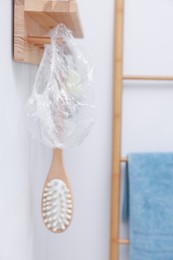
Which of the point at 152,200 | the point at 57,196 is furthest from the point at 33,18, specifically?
the point at 152,200

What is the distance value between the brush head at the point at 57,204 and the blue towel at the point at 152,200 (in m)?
0.32

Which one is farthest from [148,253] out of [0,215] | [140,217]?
[0,215]

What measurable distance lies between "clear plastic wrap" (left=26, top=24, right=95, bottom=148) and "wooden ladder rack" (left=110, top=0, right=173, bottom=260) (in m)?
0.27

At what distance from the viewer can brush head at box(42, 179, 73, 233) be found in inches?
30.2

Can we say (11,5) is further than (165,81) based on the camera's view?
No

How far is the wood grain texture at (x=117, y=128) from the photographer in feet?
3.28

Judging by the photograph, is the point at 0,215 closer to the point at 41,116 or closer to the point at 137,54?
the point at 41,116

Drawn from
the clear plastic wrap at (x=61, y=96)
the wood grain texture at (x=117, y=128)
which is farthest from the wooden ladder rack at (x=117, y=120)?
the clear plastic wrap at (x=61, y=96)

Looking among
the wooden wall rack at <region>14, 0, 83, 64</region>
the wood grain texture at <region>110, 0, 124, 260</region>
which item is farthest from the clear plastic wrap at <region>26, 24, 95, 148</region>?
the wood grain texture at <region>110, 0, 124, 260</region>

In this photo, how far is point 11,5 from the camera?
631mm

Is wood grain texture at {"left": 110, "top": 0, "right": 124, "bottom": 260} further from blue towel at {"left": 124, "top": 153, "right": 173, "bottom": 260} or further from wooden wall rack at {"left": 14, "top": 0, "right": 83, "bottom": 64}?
wooden wall rack at {"left": 14, "top": 0, "right": 83, "bottom": 64}

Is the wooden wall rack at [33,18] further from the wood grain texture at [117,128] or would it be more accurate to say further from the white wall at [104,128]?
the wood grain texture at [117,128]

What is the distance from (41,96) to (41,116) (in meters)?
0.04

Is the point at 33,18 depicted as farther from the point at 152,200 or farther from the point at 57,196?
the point at 152,200
